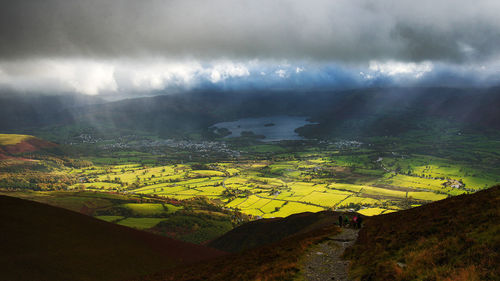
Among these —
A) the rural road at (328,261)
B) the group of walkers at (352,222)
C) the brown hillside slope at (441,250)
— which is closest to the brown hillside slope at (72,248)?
the rural road at (328,261)

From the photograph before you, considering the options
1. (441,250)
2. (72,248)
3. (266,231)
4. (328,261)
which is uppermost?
(441,250)

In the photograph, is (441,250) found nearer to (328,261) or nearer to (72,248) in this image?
(328,261)

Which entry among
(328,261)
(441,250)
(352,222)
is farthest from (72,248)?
(441,250)

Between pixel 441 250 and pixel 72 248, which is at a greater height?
pixel 441 250

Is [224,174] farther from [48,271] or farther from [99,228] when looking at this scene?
[48,271]

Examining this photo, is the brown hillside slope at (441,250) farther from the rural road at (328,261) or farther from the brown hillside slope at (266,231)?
the brown hillside slope at (266,231)

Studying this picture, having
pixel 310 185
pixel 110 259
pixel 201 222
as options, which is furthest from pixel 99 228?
pixel 310 185
